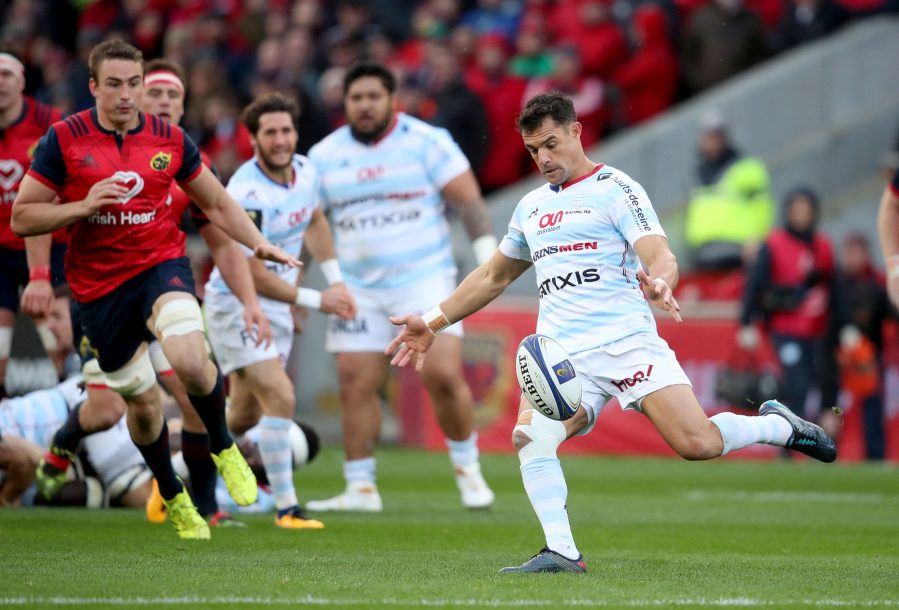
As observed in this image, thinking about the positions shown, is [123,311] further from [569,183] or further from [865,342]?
[865,342]

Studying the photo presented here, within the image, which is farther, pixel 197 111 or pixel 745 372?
pixel 197 111

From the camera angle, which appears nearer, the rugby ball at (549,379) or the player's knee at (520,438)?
the rugby ball at (549,379)

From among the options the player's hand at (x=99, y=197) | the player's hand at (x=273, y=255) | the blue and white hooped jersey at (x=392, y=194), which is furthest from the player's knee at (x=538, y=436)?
the blue and white hooped jersey at (x=392, y=194)

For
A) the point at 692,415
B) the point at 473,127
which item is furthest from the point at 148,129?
the point at 473,127

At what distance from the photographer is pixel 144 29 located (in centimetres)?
2355

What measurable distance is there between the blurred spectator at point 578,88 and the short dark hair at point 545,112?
10840 mm

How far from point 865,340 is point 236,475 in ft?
29.7

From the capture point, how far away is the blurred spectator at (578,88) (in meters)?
18.3

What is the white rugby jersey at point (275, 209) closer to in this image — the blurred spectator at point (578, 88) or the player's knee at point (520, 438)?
the player's knee at point (520, 438)

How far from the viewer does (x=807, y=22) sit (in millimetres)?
19312

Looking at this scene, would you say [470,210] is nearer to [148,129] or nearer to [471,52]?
[148,129]

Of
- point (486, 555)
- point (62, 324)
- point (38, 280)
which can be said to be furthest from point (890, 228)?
point (62, 324)

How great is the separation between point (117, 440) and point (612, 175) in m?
4.75

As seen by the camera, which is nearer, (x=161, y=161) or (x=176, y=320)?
(x=176, y=320)
